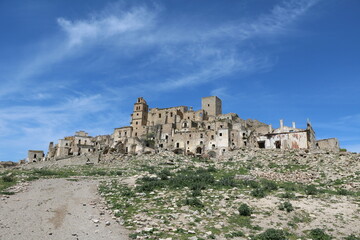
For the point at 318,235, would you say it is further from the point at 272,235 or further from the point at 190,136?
the point at 190,136

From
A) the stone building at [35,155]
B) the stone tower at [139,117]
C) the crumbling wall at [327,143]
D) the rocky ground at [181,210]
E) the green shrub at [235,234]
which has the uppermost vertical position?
the stone tower at [139,117]

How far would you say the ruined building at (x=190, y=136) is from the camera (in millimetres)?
56022

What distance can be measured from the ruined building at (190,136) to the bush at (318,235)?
3830 centimetres

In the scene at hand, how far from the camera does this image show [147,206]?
1834 centimetres

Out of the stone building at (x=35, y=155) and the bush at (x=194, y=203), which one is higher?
the stone building at (x=35, y=155)

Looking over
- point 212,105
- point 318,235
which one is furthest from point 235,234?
point 212,105

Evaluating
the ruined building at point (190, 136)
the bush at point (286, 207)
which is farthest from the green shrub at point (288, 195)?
the ruined building at point (190, 136)

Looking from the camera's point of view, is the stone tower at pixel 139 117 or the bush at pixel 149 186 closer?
the bush at pixel 149 186

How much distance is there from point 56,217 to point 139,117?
79.2 m

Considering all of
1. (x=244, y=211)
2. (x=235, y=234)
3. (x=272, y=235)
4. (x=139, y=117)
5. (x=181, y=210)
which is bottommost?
(x=235, y=234)

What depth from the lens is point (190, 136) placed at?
7425 cm

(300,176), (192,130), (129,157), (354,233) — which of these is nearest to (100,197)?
(354,233)

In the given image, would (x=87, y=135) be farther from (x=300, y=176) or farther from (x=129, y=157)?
(x=300, y=176)

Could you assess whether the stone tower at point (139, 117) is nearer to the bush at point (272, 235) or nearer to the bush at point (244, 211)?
the bush at point (244, 211)
